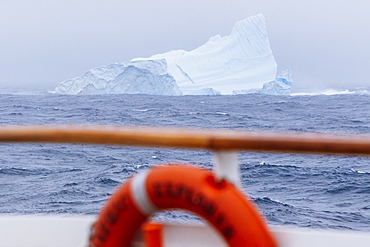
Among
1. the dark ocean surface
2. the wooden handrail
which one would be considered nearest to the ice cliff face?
the dark ocean surface

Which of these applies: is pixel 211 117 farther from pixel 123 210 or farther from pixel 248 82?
pixel 123 210

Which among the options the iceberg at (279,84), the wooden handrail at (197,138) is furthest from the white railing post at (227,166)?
the iceberg at (279,84)

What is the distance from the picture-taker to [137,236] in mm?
1469

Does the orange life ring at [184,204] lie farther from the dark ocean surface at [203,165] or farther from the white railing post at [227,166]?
the dark ocean surface at [203,165]

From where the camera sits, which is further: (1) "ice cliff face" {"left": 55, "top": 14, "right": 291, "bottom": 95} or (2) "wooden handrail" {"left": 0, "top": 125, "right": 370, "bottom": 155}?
(1) "ice cliff face" {"left": 55, "top": 14, "right": 291, "bottom": 95}

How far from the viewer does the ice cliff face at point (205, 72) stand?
83.3 feet

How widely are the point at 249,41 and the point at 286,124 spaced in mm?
5900

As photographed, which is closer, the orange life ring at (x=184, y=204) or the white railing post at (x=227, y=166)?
the orange life ring at (x=184, y=204)

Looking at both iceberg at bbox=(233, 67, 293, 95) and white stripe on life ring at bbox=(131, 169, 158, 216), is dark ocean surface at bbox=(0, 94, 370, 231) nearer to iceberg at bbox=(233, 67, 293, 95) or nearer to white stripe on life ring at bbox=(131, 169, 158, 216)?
iceberg at bbox=(233, 67, 293, 95)

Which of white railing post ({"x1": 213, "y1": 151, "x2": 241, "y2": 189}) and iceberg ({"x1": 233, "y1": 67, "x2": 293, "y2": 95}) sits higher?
iceberg ({"x1": 233, "y1": 67, "x2": 293, "y2": 95})

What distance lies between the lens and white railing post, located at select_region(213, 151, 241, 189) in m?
1.38

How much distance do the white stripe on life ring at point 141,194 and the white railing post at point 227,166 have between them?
0.18 meters

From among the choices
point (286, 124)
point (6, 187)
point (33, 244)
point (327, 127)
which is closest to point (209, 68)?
Answer: point (286, 124)

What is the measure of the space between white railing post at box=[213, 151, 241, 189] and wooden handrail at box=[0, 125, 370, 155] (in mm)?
56
